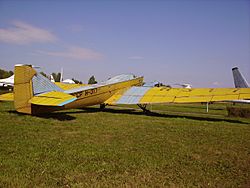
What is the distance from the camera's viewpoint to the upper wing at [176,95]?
13.3m

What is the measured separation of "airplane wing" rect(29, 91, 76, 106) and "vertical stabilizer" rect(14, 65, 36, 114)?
1.10ft

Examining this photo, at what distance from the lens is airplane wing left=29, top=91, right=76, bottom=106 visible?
10.3m

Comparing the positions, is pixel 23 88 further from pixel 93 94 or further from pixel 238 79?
pixel 238 79

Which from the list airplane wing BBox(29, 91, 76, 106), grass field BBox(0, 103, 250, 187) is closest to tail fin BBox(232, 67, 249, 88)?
grass field BBox(0, 103, 250, 187)

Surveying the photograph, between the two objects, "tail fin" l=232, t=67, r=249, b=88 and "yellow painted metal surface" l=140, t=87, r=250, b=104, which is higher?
"tail fin" l=232, t=67, r=249, b=88

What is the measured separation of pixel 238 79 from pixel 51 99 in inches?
857

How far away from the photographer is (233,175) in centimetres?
470

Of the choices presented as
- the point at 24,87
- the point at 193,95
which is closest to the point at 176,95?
the point at 193,95

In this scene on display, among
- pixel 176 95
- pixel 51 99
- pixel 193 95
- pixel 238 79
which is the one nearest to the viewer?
pixel 51 99

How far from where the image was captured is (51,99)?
10.8 metres

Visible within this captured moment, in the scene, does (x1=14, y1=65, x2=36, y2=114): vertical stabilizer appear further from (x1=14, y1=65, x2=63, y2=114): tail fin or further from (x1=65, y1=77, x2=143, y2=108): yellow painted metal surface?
(x1=65, y1=77, x2=143, y2=108): yellow painted metal surface

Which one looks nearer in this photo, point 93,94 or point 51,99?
point 51,99

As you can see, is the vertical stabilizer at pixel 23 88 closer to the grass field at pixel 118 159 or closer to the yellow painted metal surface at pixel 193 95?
the grass field at pixel 118 159

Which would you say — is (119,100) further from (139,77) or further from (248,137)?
(248,137)
